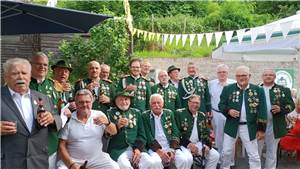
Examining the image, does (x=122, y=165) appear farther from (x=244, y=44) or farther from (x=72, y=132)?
(x=244, y=44)

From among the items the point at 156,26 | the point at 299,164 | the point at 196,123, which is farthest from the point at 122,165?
the point at 156,26

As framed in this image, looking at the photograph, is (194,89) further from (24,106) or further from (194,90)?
(24,106)

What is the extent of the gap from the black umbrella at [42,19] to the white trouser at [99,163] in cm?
158

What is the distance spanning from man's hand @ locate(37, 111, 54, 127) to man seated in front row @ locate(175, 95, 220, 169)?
266 centimetres

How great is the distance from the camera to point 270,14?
24.7m

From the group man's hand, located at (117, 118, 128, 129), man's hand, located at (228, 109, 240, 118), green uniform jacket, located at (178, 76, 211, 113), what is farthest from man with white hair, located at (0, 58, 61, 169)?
green uniform jacket, located at (178, 76, 211, 113)

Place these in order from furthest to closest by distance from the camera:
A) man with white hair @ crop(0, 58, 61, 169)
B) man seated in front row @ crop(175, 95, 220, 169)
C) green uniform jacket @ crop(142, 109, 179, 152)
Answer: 1. man seated in front row @ crop(175, 95, 220, 169)
2. green uniform jacket @ crop(142, 109, 179, 152)
3. man with white hair @ crop(0, 58, 61, 169)

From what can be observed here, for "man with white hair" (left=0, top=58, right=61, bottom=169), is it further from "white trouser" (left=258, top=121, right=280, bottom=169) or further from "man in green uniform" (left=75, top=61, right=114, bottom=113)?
"white trouser" (left=258, top=121, right=280, bottom=169)

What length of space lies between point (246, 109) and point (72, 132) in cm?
269

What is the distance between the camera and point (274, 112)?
661 centimetres

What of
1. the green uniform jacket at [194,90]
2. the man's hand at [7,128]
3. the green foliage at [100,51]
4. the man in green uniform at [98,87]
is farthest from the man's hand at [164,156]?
the green foliage at [100,51]

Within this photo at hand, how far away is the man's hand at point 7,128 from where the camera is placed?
3651 millimetres

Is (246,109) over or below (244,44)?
below

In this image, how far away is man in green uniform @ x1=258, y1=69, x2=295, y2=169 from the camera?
6.67 metres
